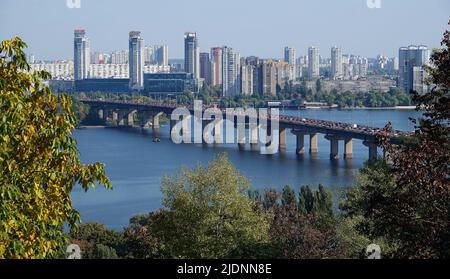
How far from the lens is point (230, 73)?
2516 cm

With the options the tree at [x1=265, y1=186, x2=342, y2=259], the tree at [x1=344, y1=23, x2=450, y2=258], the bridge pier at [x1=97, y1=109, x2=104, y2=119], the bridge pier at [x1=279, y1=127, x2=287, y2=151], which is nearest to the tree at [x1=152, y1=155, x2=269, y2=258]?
the tree at [x1=265, y1=186, x2=342, y2=259]

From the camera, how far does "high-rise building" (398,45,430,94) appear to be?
1996 centimetres

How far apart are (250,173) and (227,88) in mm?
16110

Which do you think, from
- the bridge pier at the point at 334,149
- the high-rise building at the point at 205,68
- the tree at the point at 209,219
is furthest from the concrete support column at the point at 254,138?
the high-rise building at the point at 205,68

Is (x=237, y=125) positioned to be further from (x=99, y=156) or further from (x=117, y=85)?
(x=117, y=85)

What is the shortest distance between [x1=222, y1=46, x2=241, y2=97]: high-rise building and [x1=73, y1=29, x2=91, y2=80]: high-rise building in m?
3.53

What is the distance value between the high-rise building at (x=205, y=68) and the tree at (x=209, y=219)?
23.6 m

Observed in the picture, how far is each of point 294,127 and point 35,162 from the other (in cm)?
1074

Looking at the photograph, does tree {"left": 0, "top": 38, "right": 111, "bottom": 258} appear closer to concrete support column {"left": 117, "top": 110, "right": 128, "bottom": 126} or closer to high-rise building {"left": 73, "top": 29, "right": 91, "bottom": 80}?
concrete support column {"left": 117, "top": 110, "right": 128, "bottom": 126}

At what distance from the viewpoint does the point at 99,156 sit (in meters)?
10.0

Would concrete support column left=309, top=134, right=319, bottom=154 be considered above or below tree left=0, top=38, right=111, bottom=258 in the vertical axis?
below

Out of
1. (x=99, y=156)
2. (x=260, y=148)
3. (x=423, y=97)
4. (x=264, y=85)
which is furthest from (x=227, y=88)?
(x=423, y=97)

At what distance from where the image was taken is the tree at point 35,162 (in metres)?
1.21

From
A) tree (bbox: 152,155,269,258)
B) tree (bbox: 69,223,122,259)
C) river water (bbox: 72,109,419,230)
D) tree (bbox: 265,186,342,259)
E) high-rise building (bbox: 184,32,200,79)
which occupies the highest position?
high-rise building (bbox: 184,32,200,79)
